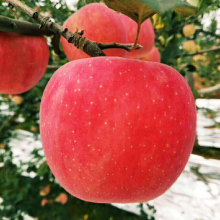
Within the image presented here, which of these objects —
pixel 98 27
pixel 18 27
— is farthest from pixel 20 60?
pixel 98 27

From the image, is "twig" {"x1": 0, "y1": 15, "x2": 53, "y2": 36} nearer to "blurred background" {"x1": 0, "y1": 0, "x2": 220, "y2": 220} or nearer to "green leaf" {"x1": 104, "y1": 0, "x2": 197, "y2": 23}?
"green leaf" {"x1": 104, "y1": 0, "x2": 197, "y2": 23}

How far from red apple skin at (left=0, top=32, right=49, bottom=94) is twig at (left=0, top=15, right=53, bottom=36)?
0.02m

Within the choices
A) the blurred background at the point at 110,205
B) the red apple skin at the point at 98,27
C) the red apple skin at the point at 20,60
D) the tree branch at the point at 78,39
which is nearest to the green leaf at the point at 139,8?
the tree branch at the point at 78,39

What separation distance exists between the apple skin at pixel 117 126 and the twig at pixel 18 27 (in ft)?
0.58

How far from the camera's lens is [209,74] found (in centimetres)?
203

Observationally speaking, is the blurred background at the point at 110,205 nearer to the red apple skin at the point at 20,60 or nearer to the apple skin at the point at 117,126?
the red apple skin at the point at 20,60

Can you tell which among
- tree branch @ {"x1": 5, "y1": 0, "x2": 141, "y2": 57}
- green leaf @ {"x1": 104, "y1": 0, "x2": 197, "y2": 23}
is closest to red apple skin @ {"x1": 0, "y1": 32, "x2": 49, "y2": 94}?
tree branch @ {"x1": 5, "y1": 0, "x2": 141, "y2": 57}

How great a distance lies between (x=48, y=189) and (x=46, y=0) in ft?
3.39

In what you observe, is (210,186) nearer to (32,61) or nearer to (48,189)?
(48,189)

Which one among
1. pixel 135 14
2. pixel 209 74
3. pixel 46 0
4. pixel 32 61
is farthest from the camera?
pixel 209 74

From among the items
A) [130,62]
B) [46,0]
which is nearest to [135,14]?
[130,62]

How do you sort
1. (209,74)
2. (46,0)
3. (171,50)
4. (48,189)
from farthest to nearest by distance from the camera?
(209,74), (48,189), (171,50), (46,0)

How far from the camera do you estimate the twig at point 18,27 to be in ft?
1.83

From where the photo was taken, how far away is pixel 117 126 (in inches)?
16.3
